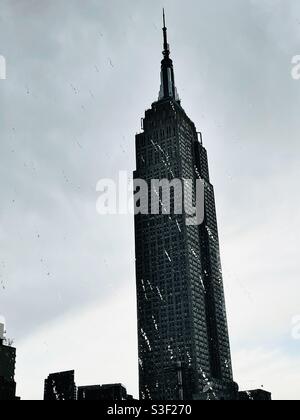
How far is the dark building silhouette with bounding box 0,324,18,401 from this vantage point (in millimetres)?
163000

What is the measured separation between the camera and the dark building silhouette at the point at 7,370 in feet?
535

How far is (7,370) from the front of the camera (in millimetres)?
167875
